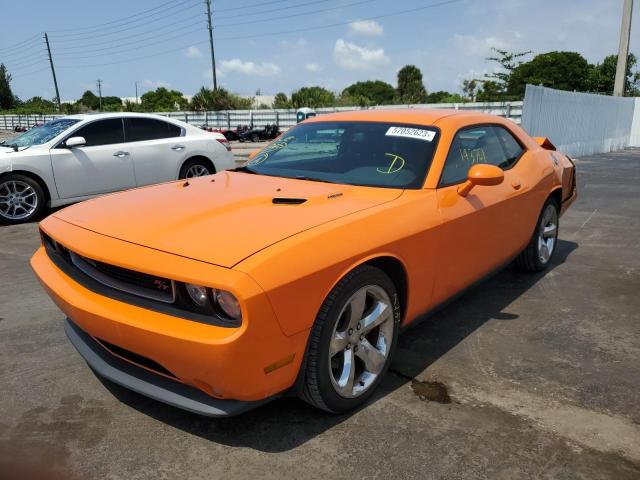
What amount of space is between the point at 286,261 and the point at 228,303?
Result: 277 millimetres

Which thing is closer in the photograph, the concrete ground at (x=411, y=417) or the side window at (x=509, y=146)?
the concrete ground at (x=411, y=417)

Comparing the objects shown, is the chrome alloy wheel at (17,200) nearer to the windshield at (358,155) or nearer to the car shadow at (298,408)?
the windshield at (358,155)

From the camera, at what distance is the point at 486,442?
2326 millimetres

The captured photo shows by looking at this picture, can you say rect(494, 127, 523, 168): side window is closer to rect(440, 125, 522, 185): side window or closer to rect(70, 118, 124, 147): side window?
rect(440, 125, 522, 185): side window

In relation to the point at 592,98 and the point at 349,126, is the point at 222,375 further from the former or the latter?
the point at 592,98

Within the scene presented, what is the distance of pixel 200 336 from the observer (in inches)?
77.2

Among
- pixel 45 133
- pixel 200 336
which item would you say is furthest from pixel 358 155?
pixel 45 133

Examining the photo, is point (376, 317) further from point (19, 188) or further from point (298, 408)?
point (19, 188)

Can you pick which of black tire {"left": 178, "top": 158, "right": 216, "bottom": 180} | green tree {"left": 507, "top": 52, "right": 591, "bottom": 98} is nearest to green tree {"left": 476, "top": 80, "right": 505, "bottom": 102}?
green tree {"left": 507, "top": 52, "right": 591, "bottom": 98}

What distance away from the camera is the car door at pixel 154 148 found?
7648 millimetres

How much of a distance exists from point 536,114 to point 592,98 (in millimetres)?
5528

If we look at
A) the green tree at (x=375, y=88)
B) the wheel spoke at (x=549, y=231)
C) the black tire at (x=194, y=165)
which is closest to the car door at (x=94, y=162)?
the black tire at (x=194, y=165)

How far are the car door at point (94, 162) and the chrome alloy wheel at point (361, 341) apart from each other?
585cm


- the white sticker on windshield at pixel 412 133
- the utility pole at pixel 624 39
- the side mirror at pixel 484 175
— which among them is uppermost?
the utility pole at pixel 624 39
